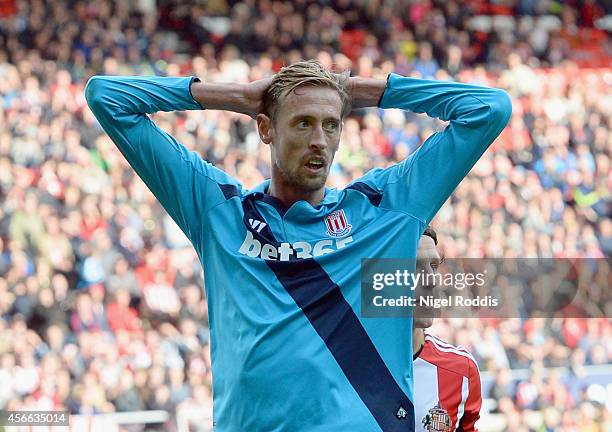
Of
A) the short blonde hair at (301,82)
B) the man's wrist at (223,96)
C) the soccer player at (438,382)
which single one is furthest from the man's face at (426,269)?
the man's wrist at (223,96)

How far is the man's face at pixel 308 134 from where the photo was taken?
3.67m

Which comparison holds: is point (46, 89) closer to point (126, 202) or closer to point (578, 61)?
point (126, 202)

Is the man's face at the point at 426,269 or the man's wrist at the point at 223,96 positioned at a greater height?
the man's wrist at the point at 223,96

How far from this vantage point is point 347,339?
3475 millimetres

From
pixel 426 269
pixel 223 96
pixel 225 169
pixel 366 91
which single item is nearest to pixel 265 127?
pixel 223 96

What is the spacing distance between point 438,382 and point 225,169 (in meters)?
11.6

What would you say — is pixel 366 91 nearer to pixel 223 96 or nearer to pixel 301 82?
pixel 301 82

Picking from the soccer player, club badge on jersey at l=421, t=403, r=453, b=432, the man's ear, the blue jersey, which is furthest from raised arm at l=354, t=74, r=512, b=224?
club badge on jersey at l=421, t=403, r=453, b=432

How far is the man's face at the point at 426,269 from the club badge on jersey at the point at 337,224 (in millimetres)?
659

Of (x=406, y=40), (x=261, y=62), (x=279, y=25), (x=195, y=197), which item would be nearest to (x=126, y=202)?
(x=261, y=62)

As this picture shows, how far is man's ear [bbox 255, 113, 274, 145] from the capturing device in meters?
3.85

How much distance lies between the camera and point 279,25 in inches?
776

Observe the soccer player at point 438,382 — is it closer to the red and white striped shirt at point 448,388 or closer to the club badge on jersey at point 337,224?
the red and white striped shirt at point 448,388

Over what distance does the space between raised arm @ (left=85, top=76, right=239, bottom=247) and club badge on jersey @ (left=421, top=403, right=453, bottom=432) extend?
1306 mm
